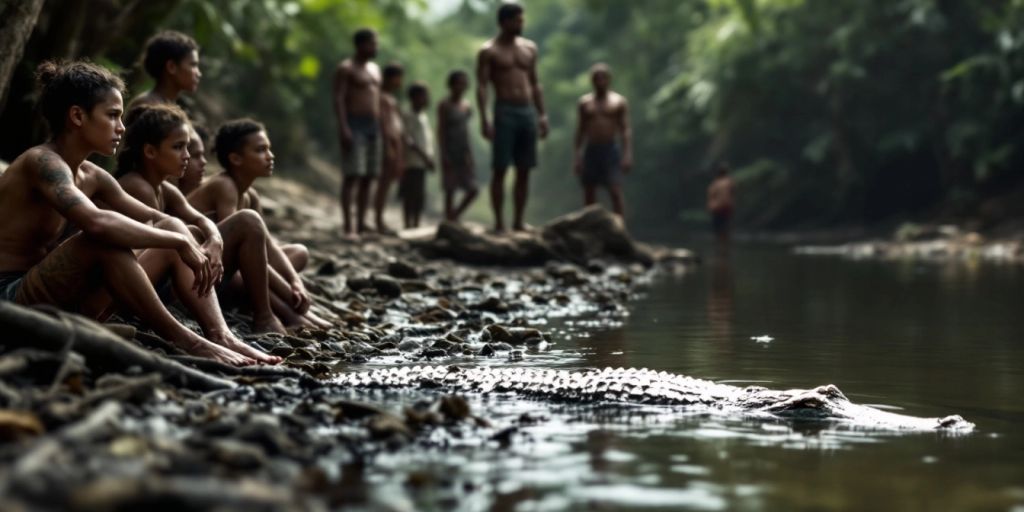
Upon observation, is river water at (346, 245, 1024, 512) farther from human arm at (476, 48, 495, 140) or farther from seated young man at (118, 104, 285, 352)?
human arm at (476, 48, 495, 140)

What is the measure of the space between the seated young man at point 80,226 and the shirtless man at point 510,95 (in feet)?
23.6

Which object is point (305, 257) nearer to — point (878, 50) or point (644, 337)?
point (644, 337)

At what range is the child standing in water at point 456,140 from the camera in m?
14.6

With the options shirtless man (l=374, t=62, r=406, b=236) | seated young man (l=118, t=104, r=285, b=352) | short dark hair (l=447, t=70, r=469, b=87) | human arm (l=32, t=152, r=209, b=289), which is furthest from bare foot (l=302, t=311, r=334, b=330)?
short dark hair (l=447, t=70, r=469, b=87)

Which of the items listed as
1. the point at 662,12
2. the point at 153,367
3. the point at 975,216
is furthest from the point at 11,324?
the point at 662,12

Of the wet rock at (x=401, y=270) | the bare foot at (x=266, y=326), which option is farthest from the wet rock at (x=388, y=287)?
the bare foot at (x=266, y=326)

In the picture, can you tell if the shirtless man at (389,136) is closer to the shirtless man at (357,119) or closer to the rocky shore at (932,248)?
the shirtless man at (357,119)

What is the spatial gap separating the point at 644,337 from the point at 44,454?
522 cm

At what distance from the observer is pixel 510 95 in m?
12.7

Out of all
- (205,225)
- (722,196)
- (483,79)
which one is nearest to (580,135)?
(483,79)

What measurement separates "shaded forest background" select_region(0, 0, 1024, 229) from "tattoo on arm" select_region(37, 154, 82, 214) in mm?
8160

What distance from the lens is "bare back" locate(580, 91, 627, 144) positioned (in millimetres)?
14617

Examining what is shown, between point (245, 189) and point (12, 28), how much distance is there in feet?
4.89

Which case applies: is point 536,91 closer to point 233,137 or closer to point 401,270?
point 401,270
